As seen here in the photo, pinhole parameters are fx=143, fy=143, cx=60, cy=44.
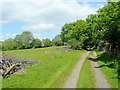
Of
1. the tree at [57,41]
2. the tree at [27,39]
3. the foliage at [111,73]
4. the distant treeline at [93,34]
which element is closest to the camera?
the foliage at [111,73]

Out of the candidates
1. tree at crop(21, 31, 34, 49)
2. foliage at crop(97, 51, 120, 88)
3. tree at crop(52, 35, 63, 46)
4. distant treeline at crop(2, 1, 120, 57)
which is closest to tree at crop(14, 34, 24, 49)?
distant treeline at crop(2, 1, 120, 57)

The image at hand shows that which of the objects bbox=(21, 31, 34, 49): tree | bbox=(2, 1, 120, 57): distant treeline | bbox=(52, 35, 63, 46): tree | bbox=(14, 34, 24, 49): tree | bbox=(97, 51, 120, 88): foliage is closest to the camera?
bbox=(97, 51, 120, 88): foliage

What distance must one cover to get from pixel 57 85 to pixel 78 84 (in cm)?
182

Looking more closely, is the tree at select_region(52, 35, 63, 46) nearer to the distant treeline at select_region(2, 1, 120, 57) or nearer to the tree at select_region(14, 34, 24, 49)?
the distant treeline at select_region(2, 1, 120, 57)

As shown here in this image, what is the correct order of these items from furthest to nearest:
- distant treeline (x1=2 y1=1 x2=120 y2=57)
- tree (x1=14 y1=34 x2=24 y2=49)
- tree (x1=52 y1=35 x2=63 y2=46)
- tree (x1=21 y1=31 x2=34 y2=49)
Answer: tree (x1=52 y1=35 x2=63 y2=46), tree (x1=21 y1=31 x2=34 y2=49), tree (x1=14 y1=34 x2=24 y2=49), distant treeline (x1=2 y1=1 x2=120 y2=57)

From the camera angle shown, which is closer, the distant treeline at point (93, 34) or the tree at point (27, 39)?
the distant treeline at point (93, 34)

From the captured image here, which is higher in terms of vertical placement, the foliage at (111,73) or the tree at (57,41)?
the tree at (57,41)

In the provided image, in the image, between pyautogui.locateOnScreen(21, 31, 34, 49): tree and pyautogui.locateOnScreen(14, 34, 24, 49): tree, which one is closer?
pyautogui.locateOnScreen(14, 34, 24, 49): tree

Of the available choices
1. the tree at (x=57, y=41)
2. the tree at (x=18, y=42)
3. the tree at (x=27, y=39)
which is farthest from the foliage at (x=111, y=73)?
the tree at (x=57, y=41)

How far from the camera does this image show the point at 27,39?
370ft

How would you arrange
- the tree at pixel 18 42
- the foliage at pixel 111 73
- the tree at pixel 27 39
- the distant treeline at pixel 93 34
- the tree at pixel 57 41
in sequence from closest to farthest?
the foliage at pixel 111 73
the distant treeline at pixel 93 34
the tree at pixel 18 42
the tree at pixel 27 39
the tree at pixel 57 41

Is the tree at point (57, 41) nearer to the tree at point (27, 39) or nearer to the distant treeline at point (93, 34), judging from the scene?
the distant treeline at point (93, 34)

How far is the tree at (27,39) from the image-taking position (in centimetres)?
11020

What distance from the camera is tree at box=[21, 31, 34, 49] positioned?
110200 mm
